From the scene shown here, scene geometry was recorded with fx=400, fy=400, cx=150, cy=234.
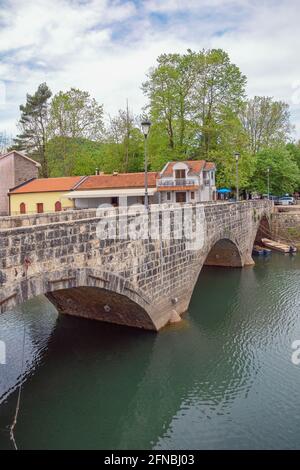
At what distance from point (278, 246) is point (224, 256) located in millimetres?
8147

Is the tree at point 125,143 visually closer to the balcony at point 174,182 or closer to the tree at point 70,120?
the tree at point 70,120

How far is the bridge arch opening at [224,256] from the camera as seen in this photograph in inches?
924

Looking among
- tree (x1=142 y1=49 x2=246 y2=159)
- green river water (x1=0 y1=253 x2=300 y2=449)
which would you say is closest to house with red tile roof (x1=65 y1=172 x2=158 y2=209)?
tree (x1=142 y1=49 x2=246 y2=159)

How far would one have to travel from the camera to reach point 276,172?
3772 cm

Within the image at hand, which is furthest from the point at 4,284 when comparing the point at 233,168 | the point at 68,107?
the point at 68,107

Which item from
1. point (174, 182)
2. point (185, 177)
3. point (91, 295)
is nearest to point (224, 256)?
point (185, 177)

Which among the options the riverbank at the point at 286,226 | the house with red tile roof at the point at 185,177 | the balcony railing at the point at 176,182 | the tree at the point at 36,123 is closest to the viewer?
the house with red tile roof at the point at 185,177

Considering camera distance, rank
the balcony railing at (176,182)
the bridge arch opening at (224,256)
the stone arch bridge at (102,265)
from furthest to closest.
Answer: the balcony railing at (176,182) → the bridge arch opening at (224,256) → the stone arch bridge at (102,265)

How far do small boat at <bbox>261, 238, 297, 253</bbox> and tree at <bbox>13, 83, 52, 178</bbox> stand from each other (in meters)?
24.0

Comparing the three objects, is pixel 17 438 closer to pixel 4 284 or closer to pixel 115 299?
pixel 4 284

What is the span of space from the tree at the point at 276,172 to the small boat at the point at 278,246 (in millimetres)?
8010

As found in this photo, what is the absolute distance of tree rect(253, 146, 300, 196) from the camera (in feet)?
123

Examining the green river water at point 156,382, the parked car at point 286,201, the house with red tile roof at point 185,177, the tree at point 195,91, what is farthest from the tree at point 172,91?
the green river water at point 156,382

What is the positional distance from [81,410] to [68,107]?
32466 millimetres
